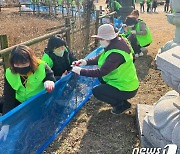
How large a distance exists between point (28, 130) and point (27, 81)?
1.83ft

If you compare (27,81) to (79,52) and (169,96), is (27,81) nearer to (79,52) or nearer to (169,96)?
(169,96)

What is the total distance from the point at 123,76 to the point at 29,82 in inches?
48.4

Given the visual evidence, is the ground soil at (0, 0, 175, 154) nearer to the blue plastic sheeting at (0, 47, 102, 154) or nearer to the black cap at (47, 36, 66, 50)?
the blue plastic sheeting at (0, 47, 102, 154)

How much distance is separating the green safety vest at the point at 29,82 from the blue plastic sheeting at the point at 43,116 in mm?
179

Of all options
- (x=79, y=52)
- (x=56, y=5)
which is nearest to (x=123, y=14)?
(x=56, y=5)

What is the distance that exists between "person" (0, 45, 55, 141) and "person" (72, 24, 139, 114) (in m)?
0.52

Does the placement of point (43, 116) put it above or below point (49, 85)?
below

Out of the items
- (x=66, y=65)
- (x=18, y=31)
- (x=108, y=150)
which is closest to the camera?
(x=108, y=150)

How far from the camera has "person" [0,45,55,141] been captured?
105 inches

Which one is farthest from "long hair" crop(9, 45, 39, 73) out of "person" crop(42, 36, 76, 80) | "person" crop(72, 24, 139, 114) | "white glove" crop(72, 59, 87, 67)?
"white glove" crop(72, 59, 87, 67)

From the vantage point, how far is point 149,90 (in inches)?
186

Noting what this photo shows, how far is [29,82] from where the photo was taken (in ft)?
9.38

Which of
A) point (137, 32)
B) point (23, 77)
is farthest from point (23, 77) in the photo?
point (137, 32)

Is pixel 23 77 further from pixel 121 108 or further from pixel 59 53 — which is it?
pixel 121 108
